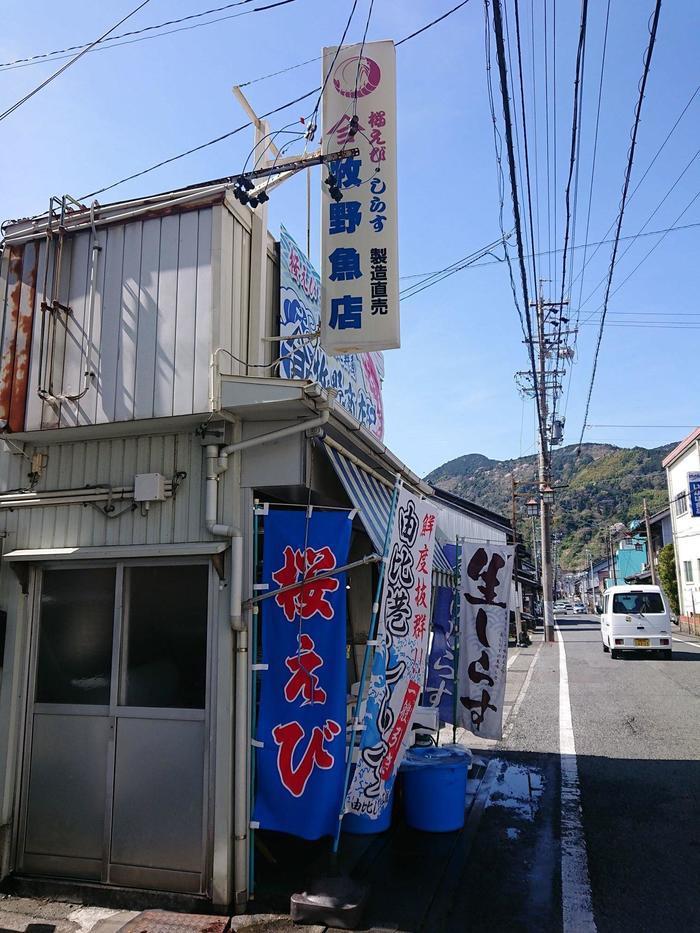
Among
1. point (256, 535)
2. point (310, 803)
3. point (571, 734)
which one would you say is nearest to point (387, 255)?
point (256, 535)

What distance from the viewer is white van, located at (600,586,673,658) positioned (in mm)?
21609

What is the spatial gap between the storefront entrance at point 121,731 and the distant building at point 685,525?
3215 centimetres

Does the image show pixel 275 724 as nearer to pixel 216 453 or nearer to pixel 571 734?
pixel 216 453

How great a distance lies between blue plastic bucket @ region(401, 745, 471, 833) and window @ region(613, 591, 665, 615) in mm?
17217

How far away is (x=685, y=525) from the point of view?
3634cm

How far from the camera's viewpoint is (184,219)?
20.2ft

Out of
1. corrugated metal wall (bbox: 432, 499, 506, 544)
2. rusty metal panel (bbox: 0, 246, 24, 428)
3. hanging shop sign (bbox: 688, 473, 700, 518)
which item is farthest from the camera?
hanging shop sign (bbox: 688, 473, 700, 518)

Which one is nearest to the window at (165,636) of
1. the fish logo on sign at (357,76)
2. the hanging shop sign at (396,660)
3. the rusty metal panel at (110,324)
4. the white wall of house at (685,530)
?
the hanging shop sign at (396,660)

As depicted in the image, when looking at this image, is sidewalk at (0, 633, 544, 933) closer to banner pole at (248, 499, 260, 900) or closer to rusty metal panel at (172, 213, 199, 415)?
banner pole at (248, 499, 260, 900)

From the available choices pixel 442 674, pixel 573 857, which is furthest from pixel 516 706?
pixel 573 857

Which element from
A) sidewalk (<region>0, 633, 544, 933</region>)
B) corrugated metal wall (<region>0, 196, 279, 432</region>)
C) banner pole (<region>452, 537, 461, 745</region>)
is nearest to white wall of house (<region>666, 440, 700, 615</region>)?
banner pole (<region>452, 537, 461, 745</region>)

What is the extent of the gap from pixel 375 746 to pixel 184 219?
4.96 m

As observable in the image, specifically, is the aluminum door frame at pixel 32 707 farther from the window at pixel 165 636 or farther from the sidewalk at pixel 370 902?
the sidewalk at pixel 370 902

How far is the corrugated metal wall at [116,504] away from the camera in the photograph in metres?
5.77
